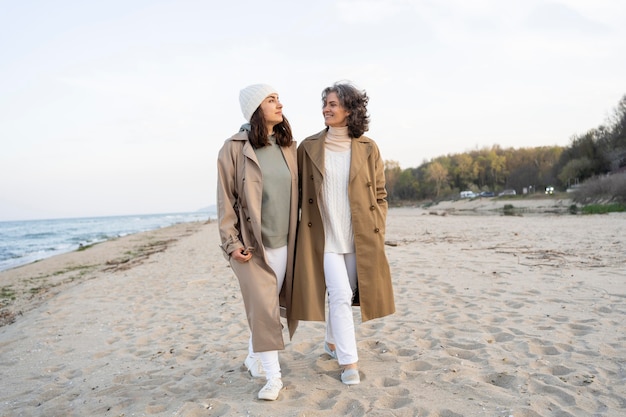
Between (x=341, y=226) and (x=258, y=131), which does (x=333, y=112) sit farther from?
(x=341, y=226)

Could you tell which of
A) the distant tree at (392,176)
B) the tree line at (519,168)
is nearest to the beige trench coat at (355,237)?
the tree line at (519,168)

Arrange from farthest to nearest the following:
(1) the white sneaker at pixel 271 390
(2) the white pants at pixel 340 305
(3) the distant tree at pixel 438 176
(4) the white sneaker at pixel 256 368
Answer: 1. (3) the distant tree at pixel 438 176
2. (4) the white sneaker at pixel 256 368
3. (2) the white pants at pixel 340 305
4. (1) the white sneaker at pixel 271 390

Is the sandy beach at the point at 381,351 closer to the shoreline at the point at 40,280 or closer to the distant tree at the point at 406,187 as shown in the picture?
the shoreline at the point at 40,280

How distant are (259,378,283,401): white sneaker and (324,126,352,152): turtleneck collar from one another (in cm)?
166

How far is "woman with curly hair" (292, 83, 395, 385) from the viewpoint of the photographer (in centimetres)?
325

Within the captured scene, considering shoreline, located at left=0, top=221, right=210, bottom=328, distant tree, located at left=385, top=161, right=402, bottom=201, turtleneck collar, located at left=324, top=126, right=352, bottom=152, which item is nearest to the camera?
turtleneck collar, located at left=324, top=126, right=352, bottom=152

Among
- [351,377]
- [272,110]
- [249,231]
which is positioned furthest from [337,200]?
[351,377]

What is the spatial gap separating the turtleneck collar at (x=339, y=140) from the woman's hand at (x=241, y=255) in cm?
97

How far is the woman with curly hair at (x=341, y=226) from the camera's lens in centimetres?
325

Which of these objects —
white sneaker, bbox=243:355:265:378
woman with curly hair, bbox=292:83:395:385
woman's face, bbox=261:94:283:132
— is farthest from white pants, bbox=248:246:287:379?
woman's face, bbox=261:94:283:132

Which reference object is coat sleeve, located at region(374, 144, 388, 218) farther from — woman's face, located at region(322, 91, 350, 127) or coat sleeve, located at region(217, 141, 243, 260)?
coat sleeve, located at region(217, 141, 243, 260)

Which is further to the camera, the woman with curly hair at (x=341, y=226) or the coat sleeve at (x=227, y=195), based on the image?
the woman with curly hair at (x=341, y=226)

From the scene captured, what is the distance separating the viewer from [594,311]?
180 inches

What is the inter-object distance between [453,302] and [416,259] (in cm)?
334
